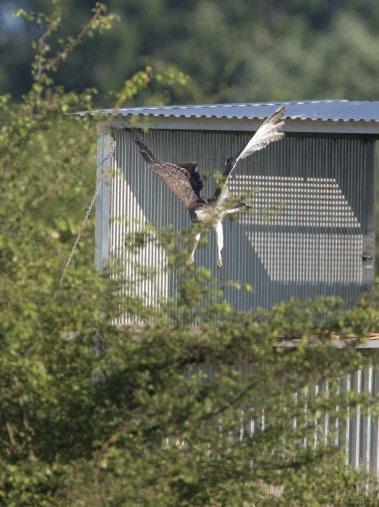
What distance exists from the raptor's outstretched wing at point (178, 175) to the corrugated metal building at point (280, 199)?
0.33 m

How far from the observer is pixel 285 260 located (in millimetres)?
16938

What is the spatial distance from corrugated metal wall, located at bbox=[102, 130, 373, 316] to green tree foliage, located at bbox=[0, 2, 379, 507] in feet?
27.0

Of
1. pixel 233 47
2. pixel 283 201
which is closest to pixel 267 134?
pixel 283 201

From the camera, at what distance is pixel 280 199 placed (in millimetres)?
16859

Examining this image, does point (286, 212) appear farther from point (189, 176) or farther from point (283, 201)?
point (189, 176)

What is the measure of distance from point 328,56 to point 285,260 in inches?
1038

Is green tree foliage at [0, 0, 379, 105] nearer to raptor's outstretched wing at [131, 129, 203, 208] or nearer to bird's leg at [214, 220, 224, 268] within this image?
bird's leg at [214, 220, 224, 268]

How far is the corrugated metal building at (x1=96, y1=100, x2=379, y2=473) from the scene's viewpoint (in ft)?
51.7

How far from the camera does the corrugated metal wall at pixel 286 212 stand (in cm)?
1620

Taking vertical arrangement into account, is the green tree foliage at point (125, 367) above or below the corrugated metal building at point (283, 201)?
below

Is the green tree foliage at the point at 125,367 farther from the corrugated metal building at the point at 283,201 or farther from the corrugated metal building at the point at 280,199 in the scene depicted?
the corrugated metal building at the point at 283,201

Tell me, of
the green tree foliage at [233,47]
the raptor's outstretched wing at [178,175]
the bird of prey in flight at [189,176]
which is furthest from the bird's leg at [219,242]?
the green tree foliage at [233,47]

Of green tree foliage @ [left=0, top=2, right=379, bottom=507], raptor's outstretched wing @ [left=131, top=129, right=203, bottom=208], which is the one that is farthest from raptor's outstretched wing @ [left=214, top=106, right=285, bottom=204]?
green tree foliage @ [left=0, top=2, right=379, bottom=507]

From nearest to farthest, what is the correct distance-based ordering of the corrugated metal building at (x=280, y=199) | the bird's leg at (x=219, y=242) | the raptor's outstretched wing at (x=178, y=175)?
the raptor's outstretched wing at (x=178, y=175) < the corrugated metal building at (x=280, y=199) < the bird's leg at (x=219, y=242)
